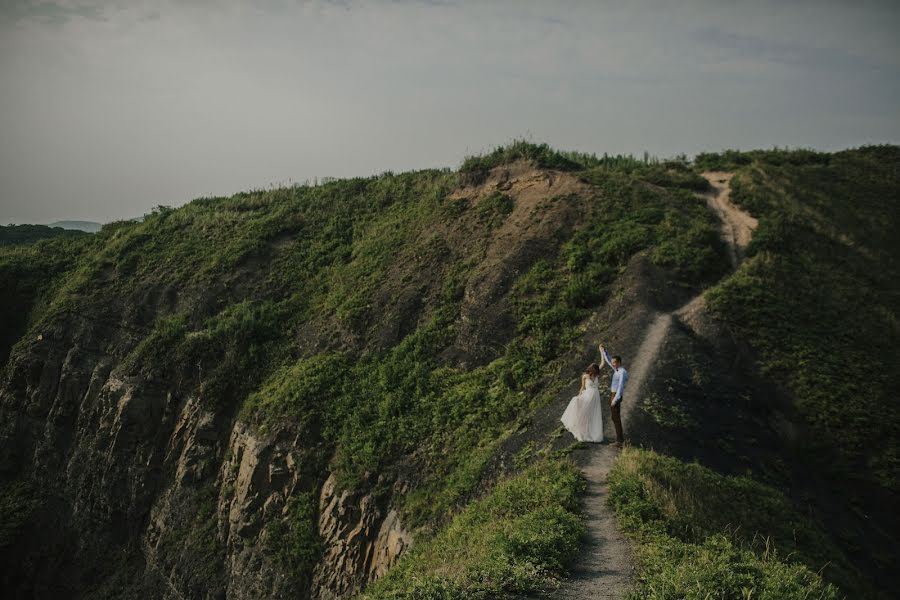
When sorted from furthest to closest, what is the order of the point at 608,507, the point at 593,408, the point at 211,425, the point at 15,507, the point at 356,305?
the point at 15,507
the point at 356,305
the point at 211,425
the point at 593,408
the point at 608,507

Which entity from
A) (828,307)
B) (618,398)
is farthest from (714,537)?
(828,307)

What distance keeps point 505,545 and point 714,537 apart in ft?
11.1

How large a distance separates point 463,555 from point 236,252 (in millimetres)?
25209

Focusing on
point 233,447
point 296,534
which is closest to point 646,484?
point 296,534

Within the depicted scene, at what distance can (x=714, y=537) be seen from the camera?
9.00 metres

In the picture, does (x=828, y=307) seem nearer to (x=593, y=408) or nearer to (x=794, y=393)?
(x=794, y=393)

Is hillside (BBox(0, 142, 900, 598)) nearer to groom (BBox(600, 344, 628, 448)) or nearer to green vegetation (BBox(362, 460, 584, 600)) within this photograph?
green vegetation (BBox(362, 460, 584, 600))

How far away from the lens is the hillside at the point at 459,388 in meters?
12.0

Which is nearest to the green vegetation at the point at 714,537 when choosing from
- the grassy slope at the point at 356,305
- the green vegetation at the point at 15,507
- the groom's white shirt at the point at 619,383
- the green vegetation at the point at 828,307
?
the groom's white shirt at the point at 619,383

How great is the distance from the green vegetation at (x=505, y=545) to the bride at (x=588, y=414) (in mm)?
1155

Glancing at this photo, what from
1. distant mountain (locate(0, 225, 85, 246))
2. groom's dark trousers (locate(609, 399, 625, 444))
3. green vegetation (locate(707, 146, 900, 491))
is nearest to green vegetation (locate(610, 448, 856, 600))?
groom's dark trousers (locate(609, 399, 625, 444))

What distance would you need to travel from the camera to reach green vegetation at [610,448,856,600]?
7.39 m

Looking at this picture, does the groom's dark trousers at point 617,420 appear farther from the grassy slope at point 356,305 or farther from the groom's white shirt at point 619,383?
the grassy slope at point 356,305

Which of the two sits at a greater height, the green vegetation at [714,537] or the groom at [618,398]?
the groom at [618,398]
